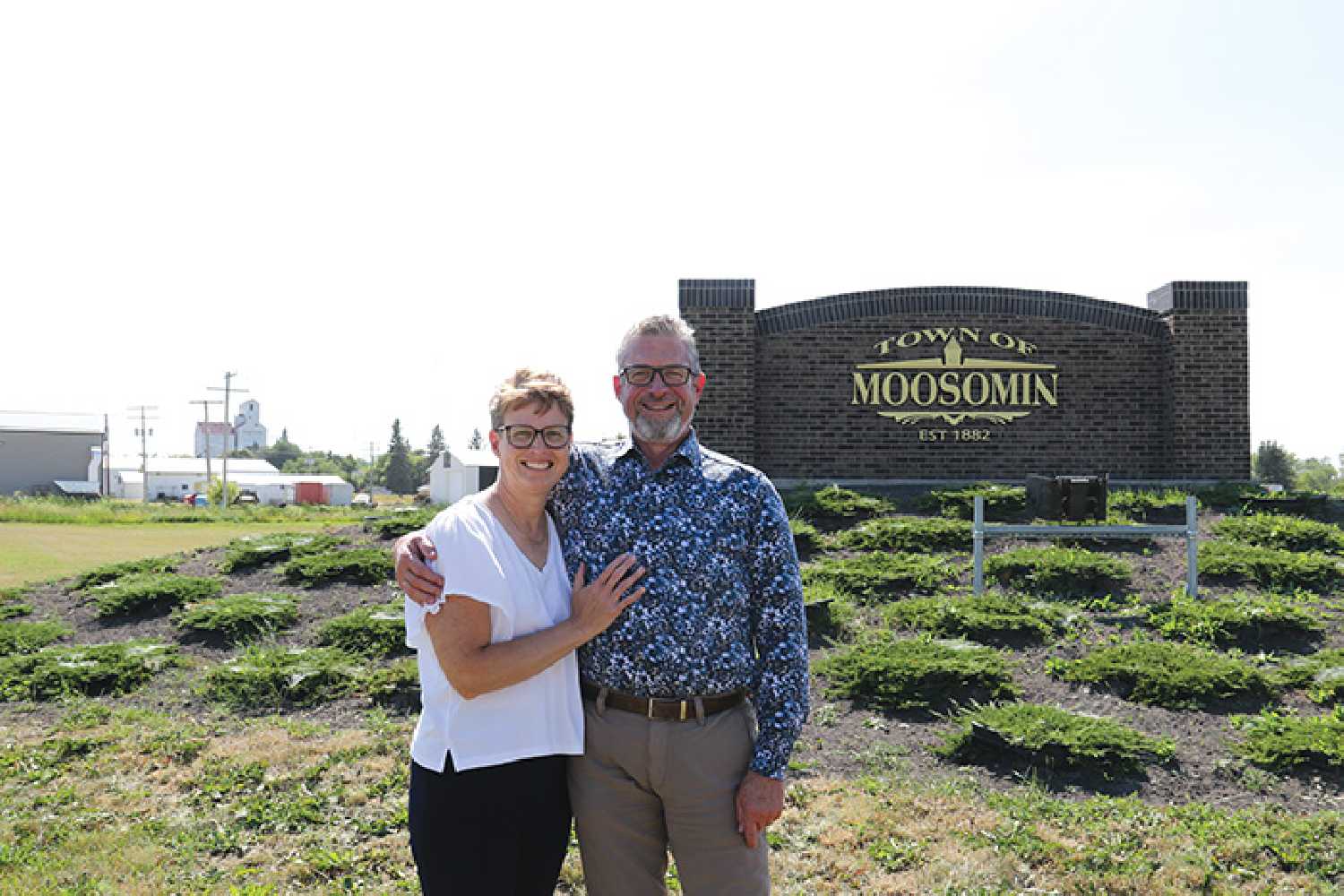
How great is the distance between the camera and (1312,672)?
19.4 ft

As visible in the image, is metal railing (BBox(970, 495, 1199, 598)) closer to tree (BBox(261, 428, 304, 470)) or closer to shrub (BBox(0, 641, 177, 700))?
shrub (BBox(0, 641, 177, 700))

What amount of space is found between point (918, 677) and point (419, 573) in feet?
13.6

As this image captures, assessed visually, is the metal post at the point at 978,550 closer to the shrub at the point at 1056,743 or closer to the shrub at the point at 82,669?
the shrub at the point at 1056,743

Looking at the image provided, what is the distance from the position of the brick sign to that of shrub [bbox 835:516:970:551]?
2890mm

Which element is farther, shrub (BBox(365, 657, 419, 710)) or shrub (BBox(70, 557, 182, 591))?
shrub (BBox(70, 557, 182, 591))

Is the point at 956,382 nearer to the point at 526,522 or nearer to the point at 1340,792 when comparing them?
the point at 1340,792

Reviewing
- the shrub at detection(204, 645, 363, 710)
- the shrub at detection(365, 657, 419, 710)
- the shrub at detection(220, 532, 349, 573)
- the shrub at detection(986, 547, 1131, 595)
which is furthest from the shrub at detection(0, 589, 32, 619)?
the shrub at detection(986, 547, 1131, 595)

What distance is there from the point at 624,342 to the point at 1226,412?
12300 mm

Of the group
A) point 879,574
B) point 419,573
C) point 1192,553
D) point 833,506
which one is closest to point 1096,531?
point 1192,553

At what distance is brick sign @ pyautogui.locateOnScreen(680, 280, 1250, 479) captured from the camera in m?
12.4

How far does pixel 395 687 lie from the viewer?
600cm

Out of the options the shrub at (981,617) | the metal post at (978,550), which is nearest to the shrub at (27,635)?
the shrub at (981,617)

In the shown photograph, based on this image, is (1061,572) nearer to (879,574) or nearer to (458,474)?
(879,574)

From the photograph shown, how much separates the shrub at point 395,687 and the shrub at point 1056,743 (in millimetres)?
3110
